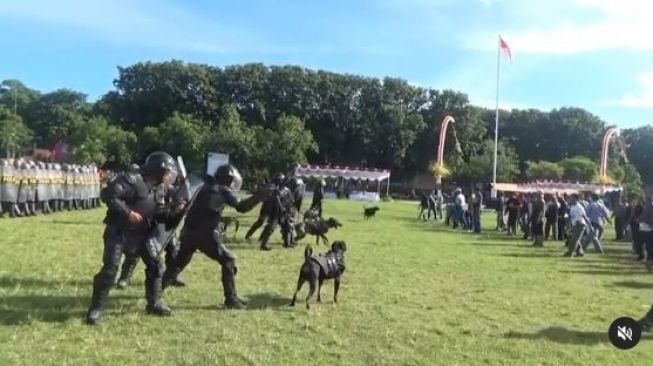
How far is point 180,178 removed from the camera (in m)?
13.3

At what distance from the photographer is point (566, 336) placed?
9859mm

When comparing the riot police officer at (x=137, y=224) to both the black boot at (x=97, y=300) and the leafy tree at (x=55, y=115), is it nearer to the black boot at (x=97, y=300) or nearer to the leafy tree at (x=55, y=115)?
the black boot at (x=97, y=300)

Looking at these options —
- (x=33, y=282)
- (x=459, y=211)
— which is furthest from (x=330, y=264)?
(x=459, y=211)

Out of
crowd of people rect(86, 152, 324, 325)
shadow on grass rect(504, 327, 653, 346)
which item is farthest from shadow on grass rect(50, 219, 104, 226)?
shadow on grass rect(504, 327, 653, 346)

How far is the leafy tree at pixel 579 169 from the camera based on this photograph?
10381 centimetres

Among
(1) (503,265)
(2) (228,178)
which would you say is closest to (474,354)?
(2) (228,178)

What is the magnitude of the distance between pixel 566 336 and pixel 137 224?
557 centimetres

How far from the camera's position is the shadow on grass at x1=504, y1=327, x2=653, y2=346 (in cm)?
955

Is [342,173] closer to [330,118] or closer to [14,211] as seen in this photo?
[330,118]

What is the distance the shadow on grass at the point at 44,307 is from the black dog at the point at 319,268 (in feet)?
8.10

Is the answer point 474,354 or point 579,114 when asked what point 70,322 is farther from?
point 579,114

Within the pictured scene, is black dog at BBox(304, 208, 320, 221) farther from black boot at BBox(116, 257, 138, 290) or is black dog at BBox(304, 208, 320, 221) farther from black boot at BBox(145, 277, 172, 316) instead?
black boot at BBox(145, 277, 172, 316)

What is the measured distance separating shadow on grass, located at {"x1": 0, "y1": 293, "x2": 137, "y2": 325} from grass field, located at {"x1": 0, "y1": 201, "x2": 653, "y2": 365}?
2 centimetres

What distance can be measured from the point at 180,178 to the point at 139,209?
12.8 feet
